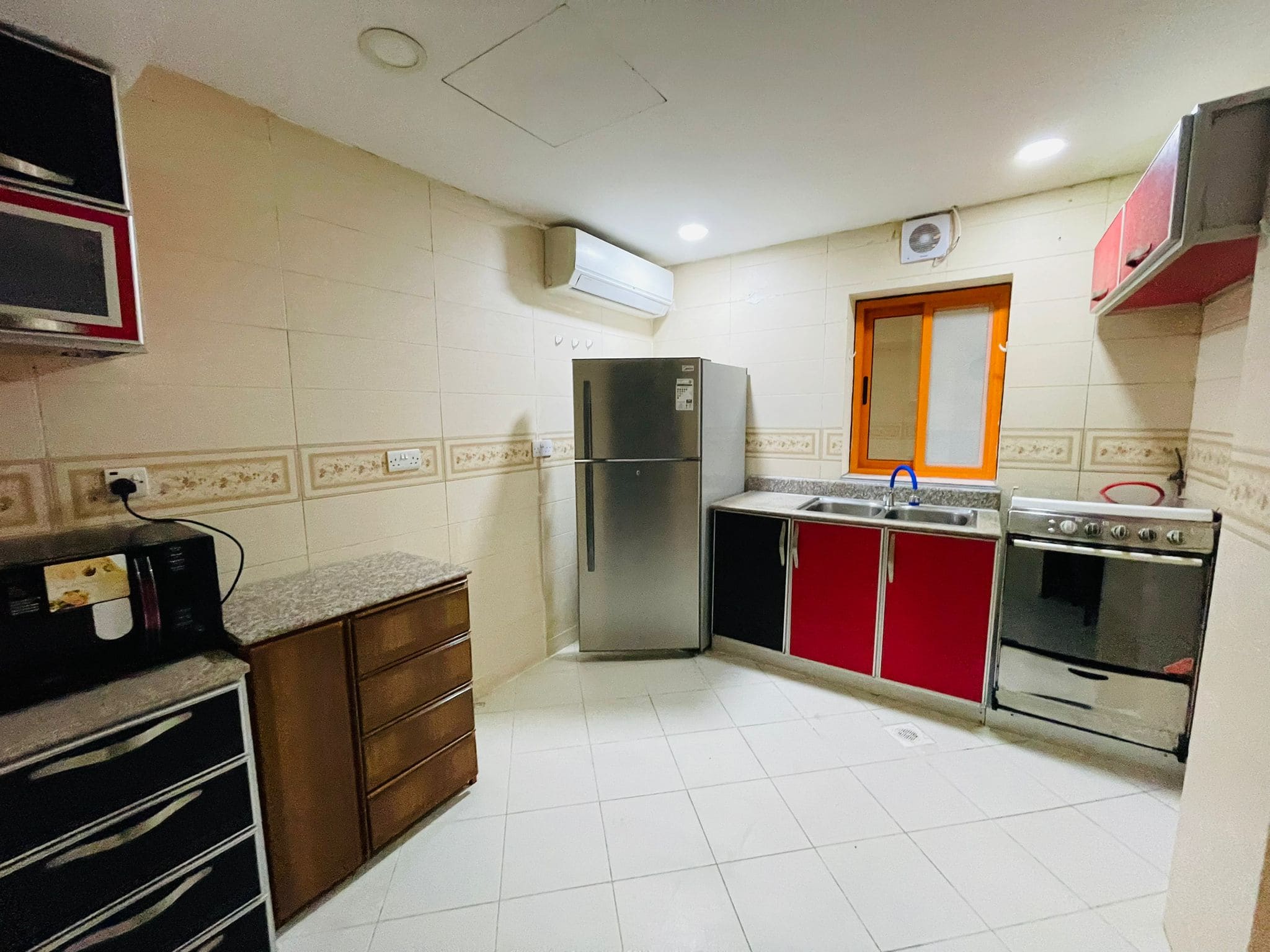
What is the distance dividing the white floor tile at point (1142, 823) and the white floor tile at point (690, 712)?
50.5 inches

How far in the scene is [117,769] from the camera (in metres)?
0.98

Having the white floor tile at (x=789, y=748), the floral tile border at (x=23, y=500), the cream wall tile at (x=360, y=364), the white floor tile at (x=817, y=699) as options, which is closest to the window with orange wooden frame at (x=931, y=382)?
the white floor tile at (x=817, y=699)

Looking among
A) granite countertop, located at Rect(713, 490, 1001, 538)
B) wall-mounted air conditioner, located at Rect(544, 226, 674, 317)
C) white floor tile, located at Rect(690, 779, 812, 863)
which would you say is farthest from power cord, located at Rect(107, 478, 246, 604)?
granite countertop, located at Rect(713, 490, 1001, 538)

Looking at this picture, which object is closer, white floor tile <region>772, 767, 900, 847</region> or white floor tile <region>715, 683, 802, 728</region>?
white floor tile <region>772, 767, 900, 847</region>

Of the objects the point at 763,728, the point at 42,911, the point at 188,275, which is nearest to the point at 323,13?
the point at 188,275

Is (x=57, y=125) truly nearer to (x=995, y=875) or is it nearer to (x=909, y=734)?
(x=995, y=875)

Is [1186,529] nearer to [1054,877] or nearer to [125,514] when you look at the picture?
[1054,877]

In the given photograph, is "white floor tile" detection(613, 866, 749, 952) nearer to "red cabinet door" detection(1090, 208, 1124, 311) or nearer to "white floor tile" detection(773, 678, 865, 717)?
"white floor tile" detection(773, 678, 865, 717)

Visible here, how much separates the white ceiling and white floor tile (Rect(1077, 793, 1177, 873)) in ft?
7.66

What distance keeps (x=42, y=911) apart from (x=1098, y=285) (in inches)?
146

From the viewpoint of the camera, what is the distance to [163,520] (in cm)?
143

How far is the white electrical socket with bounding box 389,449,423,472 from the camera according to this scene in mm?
2014

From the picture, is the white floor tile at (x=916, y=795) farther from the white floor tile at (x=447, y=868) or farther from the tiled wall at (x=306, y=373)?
the tiled wall at (x=306, y=373)

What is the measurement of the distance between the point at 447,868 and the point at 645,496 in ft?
5.64
